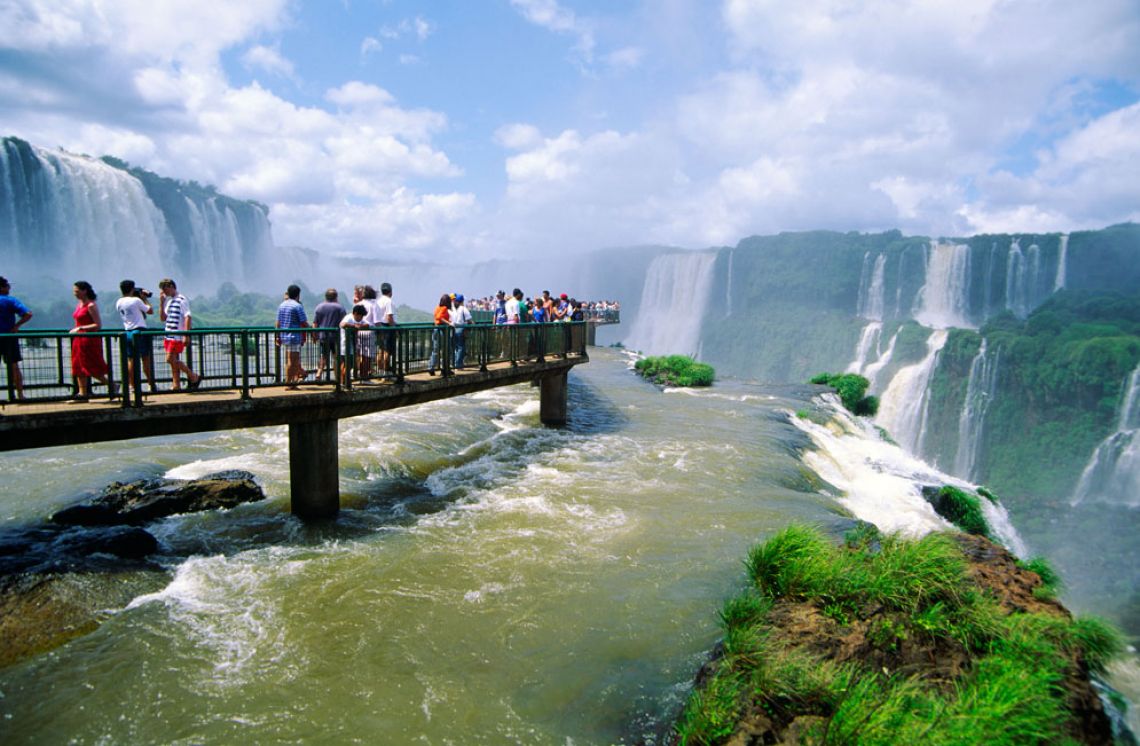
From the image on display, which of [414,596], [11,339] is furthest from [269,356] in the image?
[414,596]

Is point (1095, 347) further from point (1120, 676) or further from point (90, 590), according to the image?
point (90, 590)

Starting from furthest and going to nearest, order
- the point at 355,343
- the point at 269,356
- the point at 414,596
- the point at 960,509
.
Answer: the point at 960,509, the point at 269,356, the point at 355,343, the point at 414,596

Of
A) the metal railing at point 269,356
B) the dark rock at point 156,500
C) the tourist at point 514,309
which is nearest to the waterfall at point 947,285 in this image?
the tourist at point 514,309

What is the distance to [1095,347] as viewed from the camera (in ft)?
144

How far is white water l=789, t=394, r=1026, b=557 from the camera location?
42.6 ft

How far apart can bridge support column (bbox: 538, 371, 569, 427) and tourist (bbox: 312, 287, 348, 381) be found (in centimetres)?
852

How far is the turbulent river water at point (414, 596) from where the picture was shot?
5.64 meters

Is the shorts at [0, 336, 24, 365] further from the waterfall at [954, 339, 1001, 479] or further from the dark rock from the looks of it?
the waterfall at [954, 339, 1001, 479]

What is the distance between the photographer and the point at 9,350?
723cm

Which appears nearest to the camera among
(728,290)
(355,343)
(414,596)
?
(414,596)

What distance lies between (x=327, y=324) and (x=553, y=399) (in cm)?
896

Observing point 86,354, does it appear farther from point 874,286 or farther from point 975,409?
point 874,286

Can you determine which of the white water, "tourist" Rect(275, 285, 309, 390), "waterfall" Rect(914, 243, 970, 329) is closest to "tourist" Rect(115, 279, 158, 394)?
"tourist" Rect(275, 285, 309, 390)

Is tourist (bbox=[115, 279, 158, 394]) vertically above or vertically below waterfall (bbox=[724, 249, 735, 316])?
below
